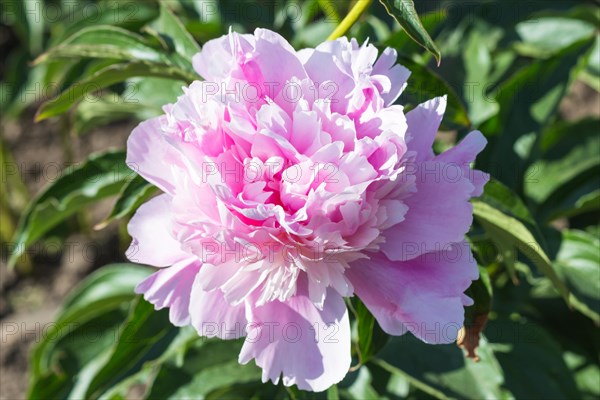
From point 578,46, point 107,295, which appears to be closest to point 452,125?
point 578,46

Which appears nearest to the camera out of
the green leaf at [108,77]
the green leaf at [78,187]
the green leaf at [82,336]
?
the green leaf at [108,77]

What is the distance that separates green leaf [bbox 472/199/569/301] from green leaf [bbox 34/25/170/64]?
0.44m

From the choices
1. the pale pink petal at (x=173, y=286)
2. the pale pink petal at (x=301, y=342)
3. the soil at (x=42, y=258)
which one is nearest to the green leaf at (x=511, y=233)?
the pale pink petal at (x=301, y=342)

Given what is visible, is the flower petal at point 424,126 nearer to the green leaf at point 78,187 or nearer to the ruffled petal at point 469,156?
the ruffled petal at point 469,156

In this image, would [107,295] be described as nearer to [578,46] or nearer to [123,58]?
[123,58]

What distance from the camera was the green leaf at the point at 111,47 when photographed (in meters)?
1.01

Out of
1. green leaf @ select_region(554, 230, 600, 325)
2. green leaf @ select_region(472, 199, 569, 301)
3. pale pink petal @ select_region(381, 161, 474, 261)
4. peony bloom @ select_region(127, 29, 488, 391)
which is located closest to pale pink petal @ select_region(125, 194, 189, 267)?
peony bloom @ select_region(127, 29, 488, 391)

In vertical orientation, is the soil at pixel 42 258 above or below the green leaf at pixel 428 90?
below

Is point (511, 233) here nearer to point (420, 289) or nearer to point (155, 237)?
point (420, 289)

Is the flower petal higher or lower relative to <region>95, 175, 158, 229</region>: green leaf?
higher

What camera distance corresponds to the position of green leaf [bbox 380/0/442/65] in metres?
0.79

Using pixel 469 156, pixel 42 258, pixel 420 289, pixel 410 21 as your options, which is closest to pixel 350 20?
pixel 410 21

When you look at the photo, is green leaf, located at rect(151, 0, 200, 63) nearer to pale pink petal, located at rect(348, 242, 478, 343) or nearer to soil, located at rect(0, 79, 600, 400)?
pale pink petal, located at rect(348, 242, 478, 343)

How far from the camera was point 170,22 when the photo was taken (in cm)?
106
